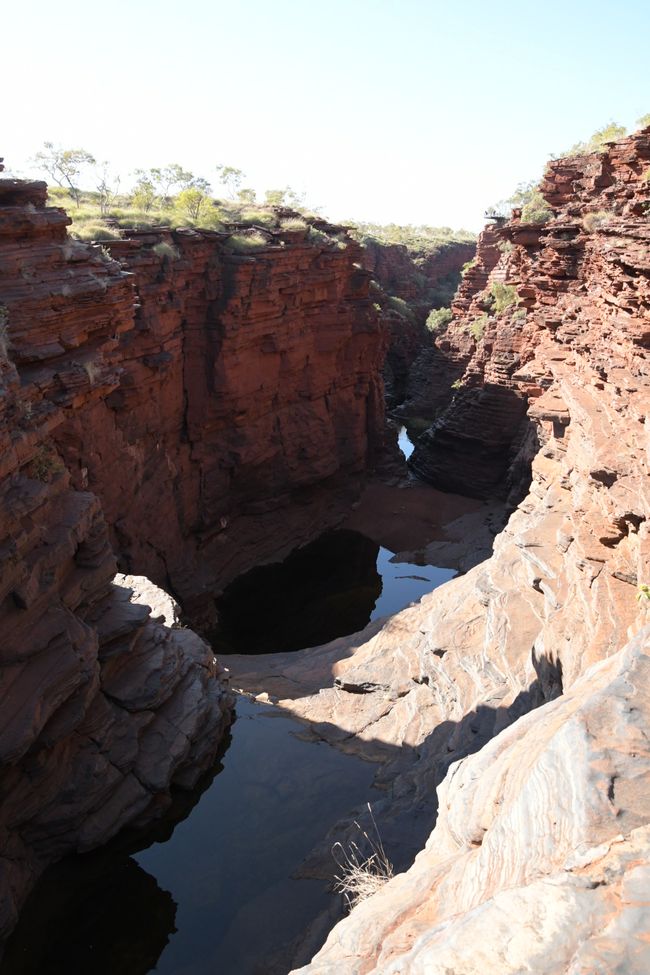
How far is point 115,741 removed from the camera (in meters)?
11.0

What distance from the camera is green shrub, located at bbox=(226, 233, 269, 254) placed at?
23.5m

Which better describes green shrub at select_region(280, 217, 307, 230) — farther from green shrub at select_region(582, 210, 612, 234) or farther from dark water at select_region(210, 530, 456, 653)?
dark water at select_region(210, 530, 456, 653)

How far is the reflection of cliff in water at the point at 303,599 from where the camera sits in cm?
2191

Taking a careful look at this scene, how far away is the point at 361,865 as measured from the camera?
26.2 ft

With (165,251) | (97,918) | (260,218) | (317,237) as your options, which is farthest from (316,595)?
(97,918)

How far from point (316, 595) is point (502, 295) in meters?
17.6

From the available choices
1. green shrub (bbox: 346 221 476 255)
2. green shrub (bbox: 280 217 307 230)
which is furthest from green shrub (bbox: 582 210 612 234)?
green shrub (bbox: 346 221 476 255)

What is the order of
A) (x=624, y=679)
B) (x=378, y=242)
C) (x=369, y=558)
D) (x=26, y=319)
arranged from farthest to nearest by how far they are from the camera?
(x=378, y=242) < (x=369, y=558) < (x=26, y=319) < (x=624, y=679)

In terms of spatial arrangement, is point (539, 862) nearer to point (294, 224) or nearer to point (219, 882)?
point (219, 882)

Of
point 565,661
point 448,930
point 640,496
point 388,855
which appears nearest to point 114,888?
point 388,855

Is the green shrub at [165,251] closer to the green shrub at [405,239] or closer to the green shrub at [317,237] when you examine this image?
the green shrub at [317,237]

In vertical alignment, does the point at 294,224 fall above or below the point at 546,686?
above

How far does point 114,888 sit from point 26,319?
803 cm

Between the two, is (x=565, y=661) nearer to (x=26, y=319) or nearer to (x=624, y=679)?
(x=624, y=679)
